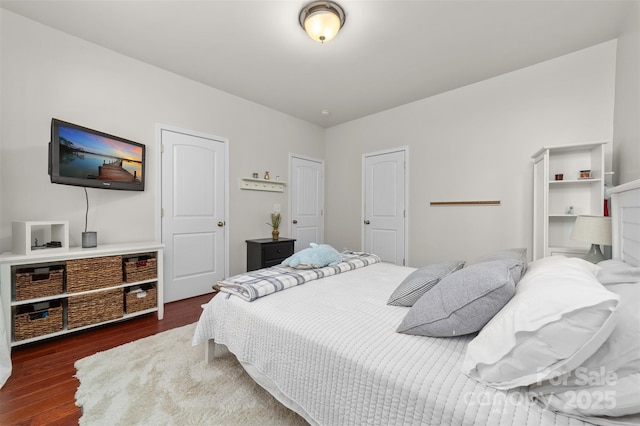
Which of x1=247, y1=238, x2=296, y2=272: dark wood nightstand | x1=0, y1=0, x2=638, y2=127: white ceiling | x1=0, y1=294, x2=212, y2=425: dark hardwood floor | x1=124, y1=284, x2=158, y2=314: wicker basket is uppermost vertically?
x1=0, y1=0, x2=638, y2=127: white ceiling

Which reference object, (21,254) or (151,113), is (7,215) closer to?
(21,254)

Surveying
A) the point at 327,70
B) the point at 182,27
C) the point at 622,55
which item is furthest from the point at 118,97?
the point at 622,55

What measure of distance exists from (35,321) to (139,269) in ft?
2.40

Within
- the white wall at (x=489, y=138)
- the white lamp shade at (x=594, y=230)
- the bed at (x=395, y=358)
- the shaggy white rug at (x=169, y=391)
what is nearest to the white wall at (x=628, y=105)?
the white wall at (x=489, y=138)

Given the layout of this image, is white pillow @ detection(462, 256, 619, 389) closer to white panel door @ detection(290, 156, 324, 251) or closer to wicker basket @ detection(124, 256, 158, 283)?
wicker basket @ detection(124, 256, 158, 283)

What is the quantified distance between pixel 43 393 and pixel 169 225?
180 cm

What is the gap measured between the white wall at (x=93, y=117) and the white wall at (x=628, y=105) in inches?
154

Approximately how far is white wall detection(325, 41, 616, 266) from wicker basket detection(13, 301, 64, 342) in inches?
151

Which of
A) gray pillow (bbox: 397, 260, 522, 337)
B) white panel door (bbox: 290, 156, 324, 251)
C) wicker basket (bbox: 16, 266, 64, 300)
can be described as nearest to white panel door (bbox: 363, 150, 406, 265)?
white panel door (bbox: 290, 156, 324, 251)

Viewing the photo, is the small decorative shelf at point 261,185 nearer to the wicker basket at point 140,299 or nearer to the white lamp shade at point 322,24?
the wicker basket at point 140,299

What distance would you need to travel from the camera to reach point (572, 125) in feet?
8.73

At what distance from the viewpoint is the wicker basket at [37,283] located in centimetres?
193

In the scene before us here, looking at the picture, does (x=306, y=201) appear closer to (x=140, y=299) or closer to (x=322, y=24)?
(x=140, y=299)

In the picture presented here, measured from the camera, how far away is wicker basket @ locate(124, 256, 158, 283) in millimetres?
2439
